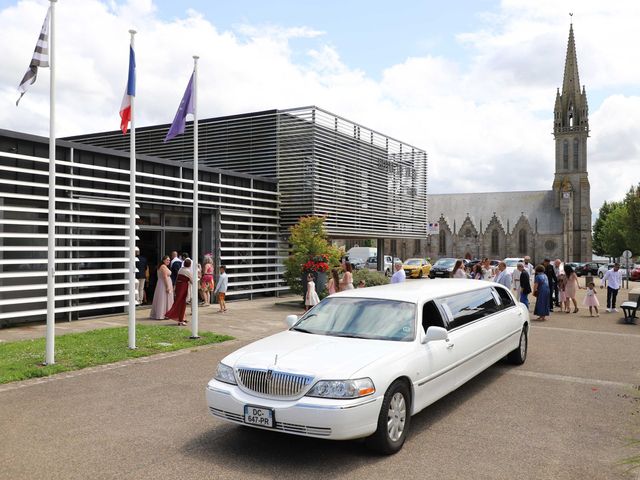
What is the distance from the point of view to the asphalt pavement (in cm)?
487

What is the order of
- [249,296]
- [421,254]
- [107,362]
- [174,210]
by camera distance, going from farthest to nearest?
A: [421,254] < [249,296] < [174,210] < [107,362]

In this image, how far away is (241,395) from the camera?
206 inches

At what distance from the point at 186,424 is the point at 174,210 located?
40.5 ft

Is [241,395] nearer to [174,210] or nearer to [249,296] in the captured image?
[174,210]

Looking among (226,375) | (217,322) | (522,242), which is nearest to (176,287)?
(217,322)

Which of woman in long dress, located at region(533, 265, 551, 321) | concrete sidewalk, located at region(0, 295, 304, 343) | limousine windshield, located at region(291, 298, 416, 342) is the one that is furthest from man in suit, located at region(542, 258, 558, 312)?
limousine windshield, located at region(291, 298, 416, 342)

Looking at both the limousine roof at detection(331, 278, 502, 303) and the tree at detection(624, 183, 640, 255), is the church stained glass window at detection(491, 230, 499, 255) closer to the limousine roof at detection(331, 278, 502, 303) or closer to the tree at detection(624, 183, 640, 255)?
the tree at detection(624, 183, 640, 255)

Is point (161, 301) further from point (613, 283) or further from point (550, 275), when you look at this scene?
point (613, 283)

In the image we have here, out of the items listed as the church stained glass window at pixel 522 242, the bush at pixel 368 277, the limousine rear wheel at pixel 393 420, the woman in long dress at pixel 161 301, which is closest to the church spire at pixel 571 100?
the church stained glass window at pixel 522 242

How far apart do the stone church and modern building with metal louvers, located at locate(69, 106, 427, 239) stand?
2252 inches

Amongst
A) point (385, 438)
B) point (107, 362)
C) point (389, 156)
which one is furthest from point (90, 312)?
point (389, 156)

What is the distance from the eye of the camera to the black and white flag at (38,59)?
349 inches

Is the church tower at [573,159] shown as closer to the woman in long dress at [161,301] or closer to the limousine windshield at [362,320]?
the woman in long dress at [161,301]

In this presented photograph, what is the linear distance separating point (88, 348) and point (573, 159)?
88218 millimetres
